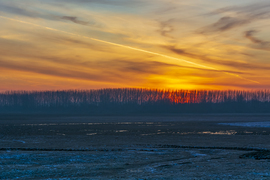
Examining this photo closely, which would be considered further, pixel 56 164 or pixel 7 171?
pixel 56 164

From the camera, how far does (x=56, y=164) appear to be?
1867 cm

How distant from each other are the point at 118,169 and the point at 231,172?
6.05 metres

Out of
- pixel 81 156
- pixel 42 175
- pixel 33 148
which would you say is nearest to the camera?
pixel 42 175

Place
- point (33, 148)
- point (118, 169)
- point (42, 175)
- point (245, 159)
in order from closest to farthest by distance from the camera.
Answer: point (42, 175)
point (118, 169)
point (245, 159)
point (33, 148)

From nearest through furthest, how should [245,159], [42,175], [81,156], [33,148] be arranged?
[42,175] < [245,159] < [81,156] < [33,148]

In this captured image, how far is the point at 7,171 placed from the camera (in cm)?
1647

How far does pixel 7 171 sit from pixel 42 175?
7.57 ft

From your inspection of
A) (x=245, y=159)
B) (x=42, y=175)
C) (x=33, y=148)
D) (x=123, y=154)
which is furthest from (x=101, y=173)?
(x=33, y=148)

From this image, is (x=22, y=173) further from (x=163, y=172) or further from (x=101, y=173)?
(x=163, y=172)

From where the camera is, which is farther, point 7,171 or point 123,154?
point 123,154

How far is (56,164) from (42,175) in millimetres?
3093

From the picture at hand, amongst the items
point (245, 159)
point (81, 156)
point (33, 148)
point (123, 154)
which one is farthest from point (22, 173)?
point (245, 159)

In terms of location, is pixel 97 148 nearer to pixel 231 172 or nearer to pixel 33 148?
pixel 33 148

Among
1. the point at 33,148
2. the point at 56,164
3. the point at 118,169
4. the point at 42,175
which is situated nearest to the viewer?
the point at 42,175
